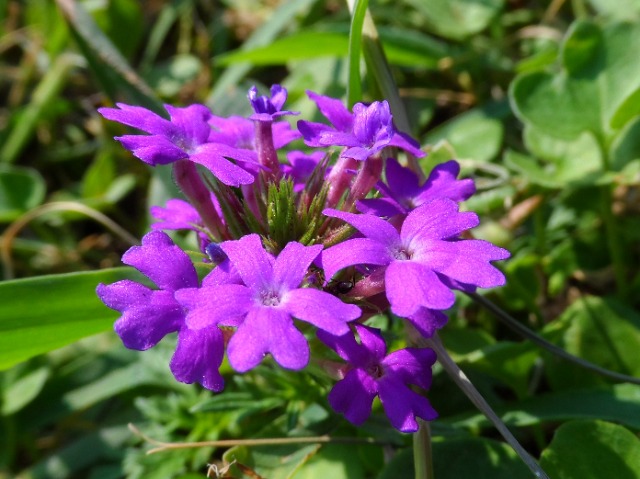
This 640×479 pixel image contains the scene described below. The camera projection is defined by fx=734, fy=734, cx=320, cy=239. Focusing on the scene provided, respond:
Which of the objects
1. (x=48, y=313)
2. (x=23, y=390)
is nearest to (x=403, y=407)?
(x=48, y=313)

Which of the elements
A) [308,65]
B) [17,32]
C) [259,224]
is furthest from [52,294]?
[17,32]

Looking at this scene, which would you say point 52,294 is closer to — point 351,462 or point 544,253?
point 351,462

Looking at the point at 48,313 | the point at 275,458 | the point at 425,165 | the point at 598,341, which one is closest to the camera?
the point at 48,313

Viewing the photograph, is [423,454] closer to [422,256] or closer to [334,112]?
[422,256]

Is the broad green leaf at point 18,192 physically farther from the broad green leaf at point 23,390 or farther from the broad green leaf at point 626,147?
the broad green leaf at point 626,147

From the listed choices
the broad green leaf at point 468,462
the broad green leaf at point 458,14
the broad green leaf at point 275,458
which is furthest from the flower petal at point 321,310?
the broad green leaf at point 458,14

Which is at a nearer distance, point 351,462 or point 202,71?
point 351,462

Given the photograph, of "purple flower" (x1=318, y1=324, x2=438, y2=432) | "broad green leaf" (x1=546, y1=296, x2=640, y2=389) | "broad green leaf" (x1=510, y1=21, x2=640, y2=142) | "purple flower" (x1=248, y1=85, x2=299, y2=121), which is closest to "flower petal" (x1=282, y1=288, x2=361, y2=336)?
"purple flower" (x1=318, y1=324, x2=438, y2=432)
